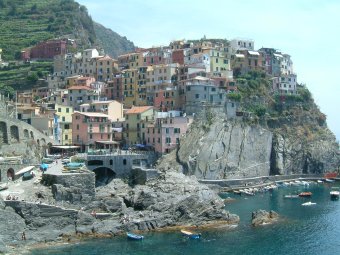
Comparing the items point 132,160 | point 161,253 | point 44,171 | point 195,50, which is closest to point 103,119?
point 132,160

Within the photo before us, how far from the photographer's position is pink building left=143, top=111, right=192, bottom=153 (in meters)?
85.1

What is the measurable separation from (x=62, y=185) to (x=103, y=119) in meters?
24.8

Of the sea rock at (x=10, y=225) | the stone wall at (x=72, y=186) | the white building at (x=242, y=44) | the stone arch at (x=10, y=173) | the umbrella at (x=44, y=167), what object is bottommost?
the sea rock at (x=10, y=225)

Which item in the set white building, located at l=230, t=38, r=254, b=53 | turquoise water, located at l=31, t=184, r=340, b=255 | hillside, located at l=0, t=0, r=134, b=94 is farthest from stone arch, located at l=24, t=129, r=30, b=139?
white building, located at l=230, t=38, r=254, b=53

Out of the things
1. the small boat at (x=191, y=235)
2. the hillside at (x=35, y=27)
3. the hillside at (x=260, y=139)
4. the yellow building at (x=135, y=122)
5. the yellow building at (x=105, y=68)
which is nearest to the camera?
the small boat at (x=191, y=235)

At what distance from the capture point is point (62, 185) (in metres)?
64.1

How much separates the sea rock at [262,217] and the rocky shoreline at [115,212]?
210 centimetres

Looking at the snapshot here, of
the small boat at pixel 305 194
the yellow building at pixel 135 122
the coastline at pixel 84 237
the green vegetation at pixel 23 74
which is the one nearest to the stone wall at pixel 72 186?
the coastline at pixel 84 237

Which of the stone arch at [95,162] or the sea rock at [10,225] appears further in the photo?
the stone arch at [95,162]

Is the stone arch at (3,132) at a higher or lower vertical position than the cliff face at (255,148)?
higher

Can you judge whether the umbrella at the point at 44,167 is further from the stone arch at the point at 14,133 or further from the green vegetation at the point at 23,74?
the green vegetation at the point at 23,74

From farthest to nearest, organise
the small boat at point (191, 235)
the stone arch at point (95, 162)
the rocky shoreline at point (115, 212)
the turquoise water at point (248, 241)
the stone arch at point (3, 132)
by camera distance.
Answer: the stone arch at point (95, 162) < the stone arch at point (3, 132) < the small boat at point (191, 235) < the rocky shoreline at point (115, 212) < the turquoise water at point (248, 241)

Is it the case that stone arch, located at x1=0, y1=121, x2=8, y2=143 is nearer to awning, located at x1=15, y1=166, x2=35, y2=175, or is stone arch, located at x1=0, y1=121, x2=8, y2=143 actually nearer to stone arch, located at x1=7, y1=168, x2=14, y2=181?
stone arch, located at x1=7, y1=168, x2=14, y2=181

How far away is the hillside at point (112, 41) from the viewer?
181 metres
